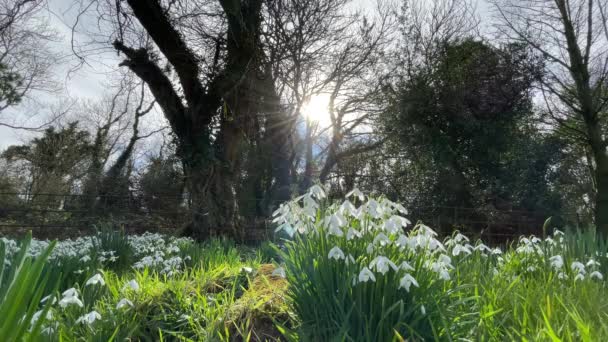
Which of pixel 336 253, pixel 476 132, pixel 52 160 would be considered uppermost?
pixel 476 132

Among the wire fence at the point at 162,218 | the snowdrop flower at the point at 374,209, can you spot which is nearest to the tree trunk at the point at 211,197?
the wire fence at the point at 162,218

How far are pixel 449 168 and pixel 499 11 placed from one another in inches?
176

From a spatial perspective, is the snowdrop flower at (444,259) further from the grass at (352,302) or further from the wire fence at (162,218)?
the wire fence at (162,218)

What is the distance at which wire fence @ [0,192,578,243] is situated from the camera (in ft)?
34.8

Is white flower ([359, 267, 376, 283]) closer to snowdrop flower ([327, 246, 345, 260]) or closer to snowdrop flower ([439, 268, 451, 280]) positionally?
snowdrop flower ([327, 246, 345, 260])

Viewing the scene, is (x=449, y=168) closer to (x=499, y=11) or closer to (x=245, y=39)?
(x=499, y=11)

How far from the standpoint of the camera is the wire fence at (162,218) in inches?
418

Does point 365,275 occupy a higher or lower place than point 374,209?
lower

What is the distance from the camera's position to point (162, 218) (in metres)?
12.7

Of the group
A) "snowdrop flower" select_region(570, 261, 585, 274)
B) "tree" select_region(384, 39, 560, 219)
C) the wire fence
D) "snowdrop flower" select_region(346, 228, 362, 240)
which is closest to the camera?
"snowdrop flower" select_region(346, 228, 362, 240)

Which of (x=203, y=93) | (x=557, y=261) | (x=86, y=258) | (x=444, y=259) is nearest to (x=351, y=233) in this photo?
(x=444, y=259)

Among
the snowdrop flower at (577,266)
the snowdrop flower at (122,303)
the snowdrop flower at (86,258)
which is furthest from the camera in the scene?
the snowdrop flower at (86,258)

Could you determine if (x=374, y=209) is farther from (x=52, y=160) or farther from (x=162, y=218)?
(x=52, y=160)

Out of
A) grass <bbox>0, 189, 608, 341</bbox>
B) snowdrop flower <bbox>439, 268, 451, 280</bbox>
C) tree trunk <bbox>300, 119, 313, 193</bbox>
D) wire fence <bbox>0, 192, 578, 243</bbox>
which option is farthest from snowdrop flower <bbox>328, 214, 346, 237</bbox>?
tree trunk <bbox>300, 119, 313, 193</bbox>
